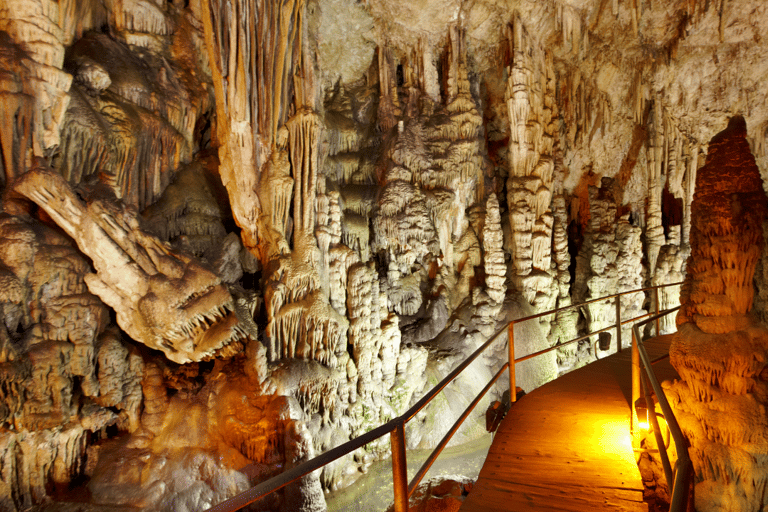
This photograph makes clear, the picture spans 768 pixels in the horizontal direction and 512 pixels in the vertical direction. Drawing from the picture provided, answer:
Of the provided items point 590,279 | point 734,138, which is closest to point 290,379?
point 734,138

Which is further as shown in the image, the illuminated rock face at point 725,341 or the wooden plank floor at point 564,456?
the illuminated rock face at point 725,341

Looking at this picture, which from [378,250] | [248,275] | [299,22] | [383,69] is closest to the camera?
[299,22]

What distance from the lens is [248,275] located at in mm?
8852

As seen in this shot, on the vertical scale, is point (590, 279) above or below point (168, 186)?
below

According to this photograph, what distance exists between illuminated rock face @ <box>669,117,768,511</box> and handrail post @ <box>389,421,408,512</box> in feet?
8.28

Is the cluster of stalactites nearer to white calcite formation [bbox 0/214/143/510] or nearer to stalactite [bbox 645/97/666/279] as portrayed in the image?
white calcite formation [bbox 0/214/143/510]

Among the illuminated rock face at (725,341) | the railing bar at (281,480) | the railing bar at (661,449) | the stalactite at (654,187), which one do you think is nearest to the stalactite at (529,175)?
the stalactite at (654,187)

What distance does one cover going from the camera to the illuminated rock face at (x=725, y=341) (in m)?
2.94

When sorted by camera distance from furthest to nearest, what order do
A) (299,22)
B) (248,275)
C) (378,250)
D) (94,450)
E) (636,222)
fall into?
(636,222)
(378,250)
(248,275)
(299,22)
(94,450)

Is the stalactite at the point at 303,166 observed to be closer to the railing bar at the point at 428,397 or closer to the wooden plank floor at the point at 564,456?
the wooden plank floor at the point at 564,456

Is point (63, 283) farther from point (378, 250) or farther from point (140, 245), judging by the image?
point (378, 250)

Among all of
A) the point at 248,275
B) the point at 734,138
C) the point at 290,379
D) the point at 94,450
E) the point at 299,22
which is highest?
the point at 299,22

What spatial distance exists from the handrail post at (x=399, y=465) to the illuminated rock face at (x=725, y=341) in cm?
252

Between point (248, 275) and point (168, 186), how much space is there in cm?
257
